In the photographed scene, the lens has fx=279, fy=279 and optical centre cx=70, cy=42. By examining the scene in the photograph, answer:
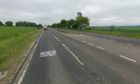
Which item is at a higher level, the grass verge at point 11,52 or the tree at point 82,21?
the grass verge at point 11,52

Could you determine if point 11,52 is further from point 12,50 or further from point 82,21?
point 82,21

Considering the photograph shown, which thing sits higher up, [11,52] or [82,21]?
[11,52]

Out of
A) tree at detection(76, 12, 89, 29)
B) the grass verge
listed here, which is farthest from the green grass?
tree at detection(76, 12, 89, 29)

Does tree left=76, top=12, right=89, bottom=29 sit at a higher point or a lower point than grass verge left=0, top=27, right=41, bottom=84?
lower

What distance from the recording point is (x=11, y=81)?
10250mm

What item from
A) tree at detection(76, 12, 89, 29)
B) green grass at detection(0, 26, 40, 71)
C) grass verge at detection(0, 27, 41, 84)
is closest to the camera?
grass verge at detection(0, 27, 41, 84)

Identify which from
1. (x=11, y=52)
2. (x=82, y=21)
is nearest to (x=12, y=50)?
(x=11, y=52)

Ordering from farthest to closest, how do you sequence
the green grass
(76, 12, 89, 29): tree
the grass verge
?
(76, 12, 89, 29): tree < the green grass < the grass verge

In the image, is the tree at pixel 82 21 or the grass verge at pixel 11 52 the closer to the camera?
the grass verge at pixel 11 52

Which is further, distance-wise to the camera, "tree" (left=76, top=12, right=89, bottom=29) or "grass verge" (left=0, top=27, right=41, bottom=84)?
"tree" (left=76, top=12, right=89, bottom=29)

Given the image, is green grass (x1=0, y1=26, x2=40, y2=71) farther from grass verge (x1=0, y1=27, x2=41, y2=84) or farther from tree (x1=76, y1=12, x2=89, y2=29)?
tree (x1=76, y1=12, x2=89, y2=29)

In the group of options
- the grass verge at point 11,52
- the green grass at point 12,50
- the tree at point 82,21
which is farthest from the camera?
the tree at point 82,21

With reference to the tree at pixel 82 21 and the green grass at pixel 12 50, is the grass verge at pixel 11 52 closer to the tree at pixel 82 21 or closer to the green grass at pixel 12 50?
the green grass at pixel 12 50

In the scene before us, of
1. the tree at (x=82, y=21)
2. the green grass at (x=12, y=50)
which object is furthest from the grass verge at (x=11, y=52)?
the tree at (x=82, y=21)
